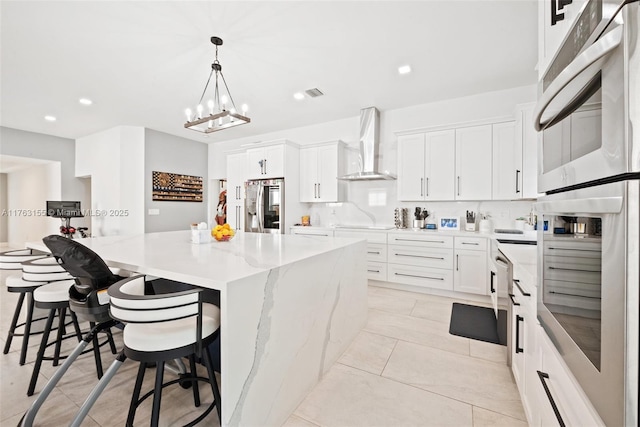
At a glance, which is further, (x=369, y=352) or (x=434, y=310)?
(x=434, y=310)

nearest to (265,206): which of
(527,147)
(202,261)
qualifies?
(202,261)

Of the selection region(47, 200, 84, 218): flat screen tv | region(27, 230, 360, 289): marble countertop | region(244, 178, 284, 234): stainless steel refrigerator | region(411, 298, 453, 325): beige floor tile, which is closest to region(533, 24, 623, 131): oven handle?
region(27, 230, 360, 289): marble countertop

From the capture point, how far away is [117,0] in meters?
2.21

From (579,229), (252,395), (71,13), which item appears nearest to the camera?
(579,229)

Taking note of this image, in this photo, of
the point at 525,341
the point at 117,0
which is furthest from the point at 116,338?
the point at 525,341

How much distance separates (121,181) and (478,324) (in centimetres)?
656

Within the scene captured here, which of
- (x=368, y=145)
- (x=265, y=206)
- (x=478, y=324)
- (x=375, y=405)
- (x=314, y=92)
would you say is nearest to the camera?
(x=375, y=405)

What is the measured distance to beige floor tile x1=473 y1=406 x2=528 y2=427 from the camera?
4.96 ft

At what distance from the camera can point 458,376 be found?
6.37 ft

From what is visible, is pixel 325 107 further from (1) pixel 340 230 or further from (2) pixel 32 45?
(2) pixel 32 45

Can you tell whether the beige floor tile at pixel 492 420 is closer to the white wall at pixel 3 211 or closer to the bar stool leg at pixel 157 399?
the bar stool leg at pixel 157 399

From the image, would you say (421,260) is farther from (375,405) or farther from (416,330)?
(375,405)

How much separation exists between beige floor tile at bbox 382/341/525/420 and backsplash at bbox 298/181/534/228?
2441mm

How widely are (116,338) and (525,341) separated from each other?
3117 mm
